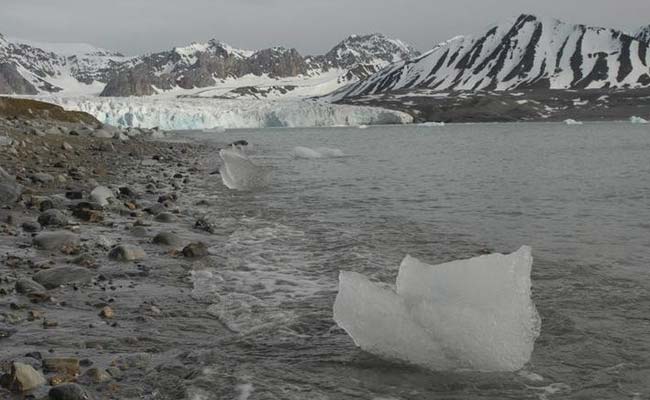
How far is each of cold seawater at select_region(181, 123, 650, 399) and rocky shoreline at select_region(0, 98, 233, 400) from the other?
35cm

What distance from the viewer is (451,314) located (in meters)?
4.95

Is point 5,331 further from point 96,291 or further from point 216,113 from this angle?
point 216,113

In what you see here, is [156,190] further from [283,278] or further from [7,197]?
[283,278]

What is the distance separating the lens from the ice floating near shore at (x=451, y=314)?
4.88 meters

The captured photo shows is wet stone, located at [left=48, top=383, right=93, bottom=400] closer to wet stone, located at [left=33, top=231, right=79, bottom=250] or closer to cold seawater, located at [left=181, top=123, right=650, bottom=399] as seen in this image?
cold seawater, located at [left=181, top=123, right=650, bottom=399]

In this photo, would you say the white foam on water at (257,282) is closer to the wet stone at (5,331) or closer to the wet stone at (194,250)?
the wet stone at (194,250)

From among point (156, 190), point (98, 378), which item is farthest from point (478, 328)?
point (156, 190)

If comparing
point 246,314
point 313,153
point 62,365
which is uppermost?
point 313,153

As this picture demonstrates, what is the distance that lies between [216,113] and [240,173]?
80.3 meters

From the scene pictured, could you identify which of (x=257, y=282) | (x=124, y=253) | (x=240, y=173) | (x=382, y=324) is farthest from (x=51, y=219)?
(x=240, y=173)

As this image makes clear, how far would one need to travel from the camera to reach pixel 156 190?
51.4 ft

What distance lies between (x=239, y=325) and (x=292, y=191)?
11966mm

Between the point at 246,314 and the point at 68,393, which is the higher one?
the point at 68,393

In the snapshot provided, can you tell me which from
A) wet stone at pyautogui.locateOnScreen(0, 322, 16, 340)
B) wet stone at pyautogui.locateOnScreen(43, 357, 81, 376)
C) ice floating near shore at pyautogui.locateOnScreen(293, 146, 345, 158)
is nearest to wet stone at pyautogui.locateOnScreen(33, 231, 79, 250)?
wet stone at pyautogui.locateOnScreen(0, 322, 16, 340)
